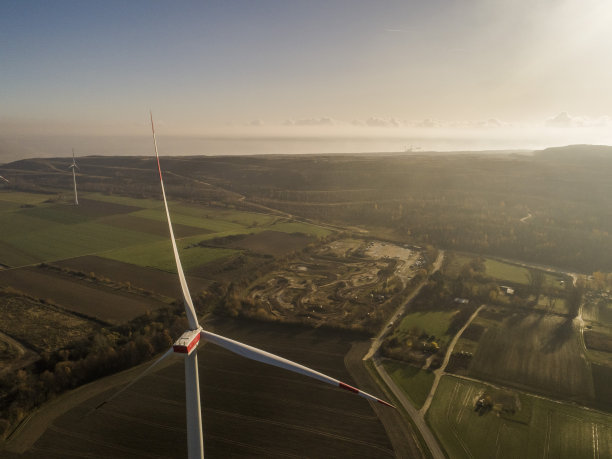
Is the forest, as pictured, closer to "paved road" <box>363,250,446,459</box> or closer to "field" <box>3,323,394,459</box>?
"paved road" <box>363,250,446,459</box>

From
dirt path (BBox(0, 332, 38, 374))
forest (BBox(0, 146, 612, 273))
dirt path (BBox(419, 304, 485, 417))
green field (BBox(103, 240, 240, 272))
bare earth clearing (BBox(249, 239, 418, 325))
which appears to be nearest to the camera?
dirt path (BBox(419, 304, 485, 417))

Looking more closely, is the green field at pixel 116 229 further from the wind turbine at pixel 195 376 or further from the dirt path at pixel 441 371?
the wind turbine at pixel 195 376

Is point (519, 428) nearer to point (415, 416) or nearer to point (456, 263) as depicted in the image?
point (415, 416)

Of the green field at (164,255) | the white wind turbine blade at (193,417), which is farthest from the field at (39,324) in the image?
the white wind turbine blade at (193,417)

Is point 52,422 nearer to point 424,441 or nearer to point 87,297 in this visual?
point 87,297

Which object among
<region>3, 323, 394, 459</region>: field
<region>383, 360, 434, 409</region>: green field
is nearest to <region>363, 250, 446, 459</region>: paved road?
<region>383, 360, 434, 409</region>: green field

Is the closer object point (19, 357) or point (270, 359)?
point (270, 359)

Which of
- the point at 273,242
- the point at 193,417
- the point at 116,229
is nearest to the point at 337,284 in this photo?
the point at 273,242
